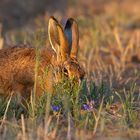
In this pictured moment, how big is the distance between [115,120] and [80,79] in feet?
2.41

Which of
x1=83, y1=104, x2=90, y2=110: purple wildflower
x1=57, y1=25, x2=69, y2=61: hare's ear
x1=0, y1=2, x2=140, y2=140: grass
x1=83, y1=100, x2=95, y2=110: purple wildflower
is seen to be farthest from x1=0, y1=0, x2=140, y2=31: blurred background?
x1=83, y1=104, x2=90, y2=110: purple wildflower

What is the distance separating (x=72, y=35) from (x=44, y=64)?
0.50 m

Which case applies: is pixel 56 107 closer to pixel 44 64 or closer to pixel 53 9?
pixel 44 64

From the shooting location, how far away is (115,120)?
6004mm

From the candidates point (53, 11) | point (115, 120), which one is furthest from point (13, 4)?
point (115, 120)

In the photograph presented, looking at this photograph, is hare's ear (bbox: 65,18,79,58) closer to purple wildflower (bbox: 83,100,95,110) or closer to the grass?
the grass

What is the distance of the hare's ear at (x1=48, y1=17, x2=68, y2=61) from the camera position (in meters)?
6.80

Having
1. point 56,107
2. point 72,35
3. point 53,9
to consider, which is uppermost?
point 53,9

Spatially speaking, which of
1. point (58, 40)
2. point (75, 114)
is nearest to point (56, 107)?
point (75, 114)

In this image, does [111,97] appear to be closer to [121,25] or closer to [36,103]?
[36,103]

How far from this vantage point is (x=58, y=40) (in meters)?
6.91

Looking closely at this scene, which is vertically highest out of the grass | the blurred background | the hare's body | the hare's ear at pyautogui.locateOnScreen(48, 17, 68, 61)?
the blurred background

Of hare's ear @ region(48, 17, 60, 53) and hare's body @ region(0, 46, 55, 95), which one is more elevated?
hare's ear @ region(48, 17, 60, 53)

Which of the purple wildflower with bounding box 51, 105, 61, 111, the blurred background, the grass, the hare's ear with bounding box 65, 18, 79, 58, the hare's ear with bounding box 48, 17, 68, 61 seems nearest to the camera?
the grass
